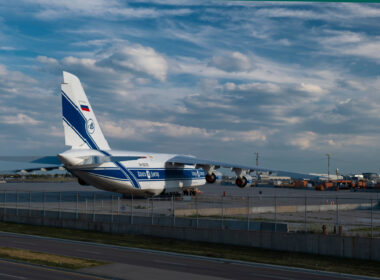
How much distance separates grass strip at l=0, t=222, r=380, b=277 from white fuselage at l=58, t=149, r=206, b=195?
781 cm

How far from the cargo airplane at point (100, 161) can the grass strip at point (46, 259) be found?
15493 mm

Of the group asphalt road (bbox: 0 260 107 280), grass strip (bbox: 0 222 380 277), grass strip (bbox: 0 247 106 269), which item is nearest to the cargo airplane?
grass strip (bbox: 0 222 380 277)

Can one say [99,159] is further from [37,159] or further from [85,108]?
[85,108]

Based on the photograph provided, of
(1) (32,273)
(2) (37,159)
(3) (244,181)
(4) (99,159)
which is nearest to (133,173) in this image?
(4) (99,159)

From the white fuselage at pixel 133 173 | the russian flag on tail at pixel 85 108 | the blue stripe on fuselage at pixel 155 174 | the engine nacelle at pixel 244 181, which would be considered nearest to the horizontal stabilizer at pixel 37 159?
the white fuselage at pixel 133 173

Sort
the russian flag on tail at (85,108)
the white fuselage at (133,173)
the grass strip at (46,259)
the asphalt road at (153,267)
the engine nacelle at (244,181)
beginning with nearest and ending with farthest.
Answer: the asphalt road at (153,267), the grass strip at (46,259), the white fuselage at (133,173), the russian flag on tail at (85,108), the engine nacelle at (244,181)

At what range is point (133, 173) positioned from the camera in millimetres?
45938

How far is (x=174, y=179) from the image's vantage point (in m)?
53.1

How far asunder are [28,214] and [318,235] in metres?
24.0

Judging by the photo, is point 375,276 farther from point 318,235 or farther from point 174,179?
point 174,179

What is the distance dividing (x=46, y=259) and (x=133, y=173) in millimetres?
25642

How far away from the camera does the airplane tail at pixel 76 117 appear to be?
4250 centimetres

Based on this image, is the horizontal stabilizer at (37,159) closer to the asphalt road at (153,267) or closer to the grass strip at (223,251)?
the grass strip at (223,251)

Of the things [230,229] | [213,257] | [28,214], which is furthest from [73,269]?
[28,214]
